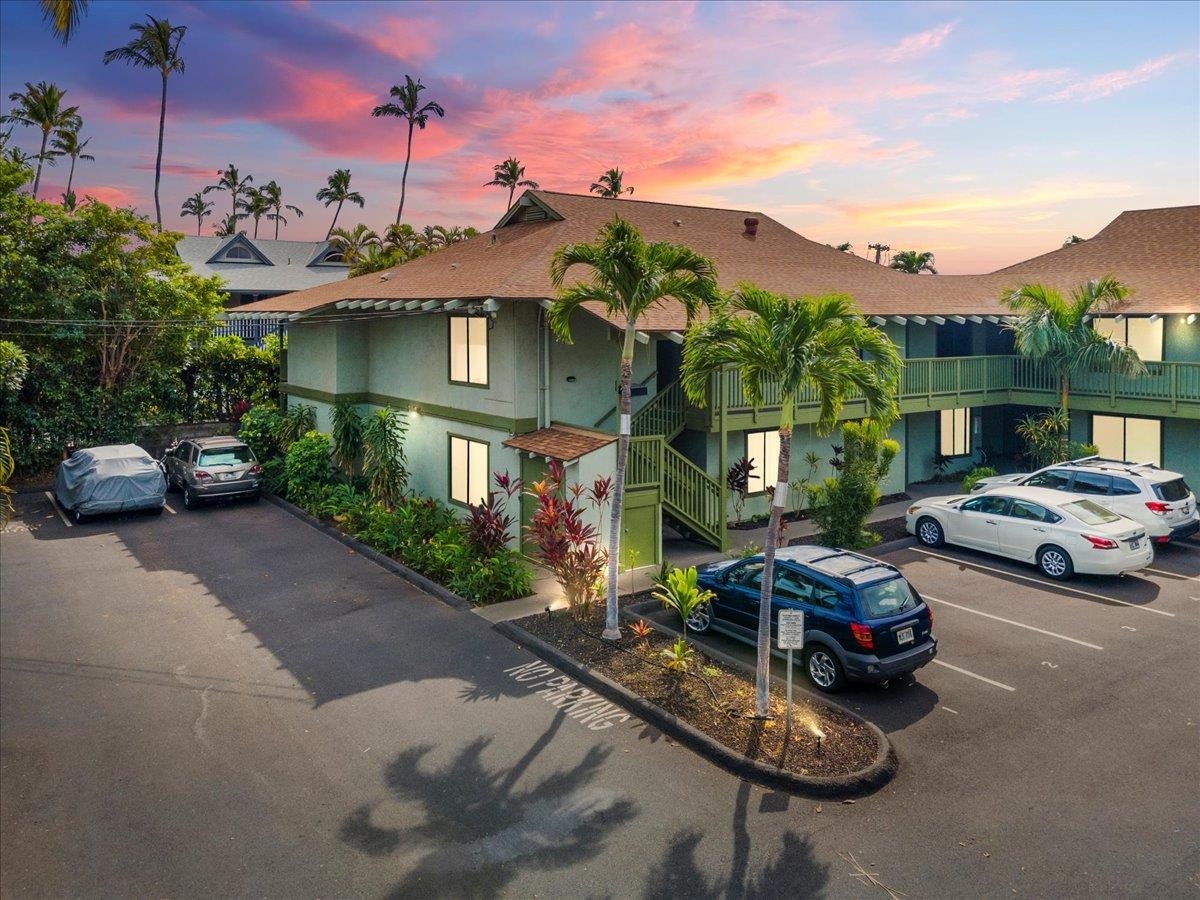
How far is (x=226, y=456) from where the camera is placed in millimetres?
23641

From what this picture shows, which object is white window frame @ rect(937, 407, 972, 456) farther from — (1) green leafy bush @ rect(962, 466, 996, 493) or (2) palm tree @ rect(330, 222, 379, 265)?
(2) palm tree @ rect(330, 222, 379, 265)

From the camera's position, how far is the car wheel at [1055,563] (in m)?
16.7

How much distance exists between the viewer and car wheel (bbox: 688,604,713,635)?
45.6ft

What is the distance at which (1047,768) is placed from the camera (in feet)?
31.8

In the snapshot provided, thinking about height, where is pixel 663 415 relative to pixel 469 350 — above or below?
below

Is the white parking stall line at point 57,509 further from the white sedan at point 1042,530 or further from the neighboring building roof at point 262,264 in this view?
the neighboring building roof at point 262,264

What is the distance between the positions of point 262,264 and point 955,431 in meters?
49.2

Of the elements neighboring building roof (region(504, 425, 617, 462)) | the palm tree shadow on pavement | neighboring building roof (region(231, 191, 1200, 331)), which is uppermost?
neighboring building roof (region(231, 191, 1200, 331))

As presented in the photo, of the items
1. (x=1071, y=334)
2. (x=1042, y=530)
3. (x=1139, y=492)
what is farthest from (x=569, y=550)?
(x=1071, y=334)

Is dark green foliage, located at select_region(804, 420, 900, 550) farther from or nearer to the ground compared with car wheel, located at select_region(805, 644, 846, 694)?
farther from the ground

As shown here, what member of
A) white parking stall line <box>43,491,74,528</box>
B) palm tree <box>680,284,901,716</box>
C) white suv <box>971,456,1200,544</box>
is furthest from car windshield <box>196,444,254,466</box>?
white suv <box>971,456,1200,544</box>

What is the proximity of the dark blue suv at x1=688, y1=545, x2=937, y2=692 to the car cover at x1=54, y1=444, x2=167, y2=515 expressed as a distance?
645 inches

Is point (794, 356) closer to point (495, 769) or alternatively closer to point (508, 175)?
point (495, 769)

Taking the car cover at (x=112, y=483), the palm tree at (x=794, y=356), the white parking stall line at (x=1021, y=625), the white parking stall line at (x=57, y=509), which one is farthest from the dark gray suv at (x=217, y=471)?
the white parking stall line at (x=1021, y=625)
